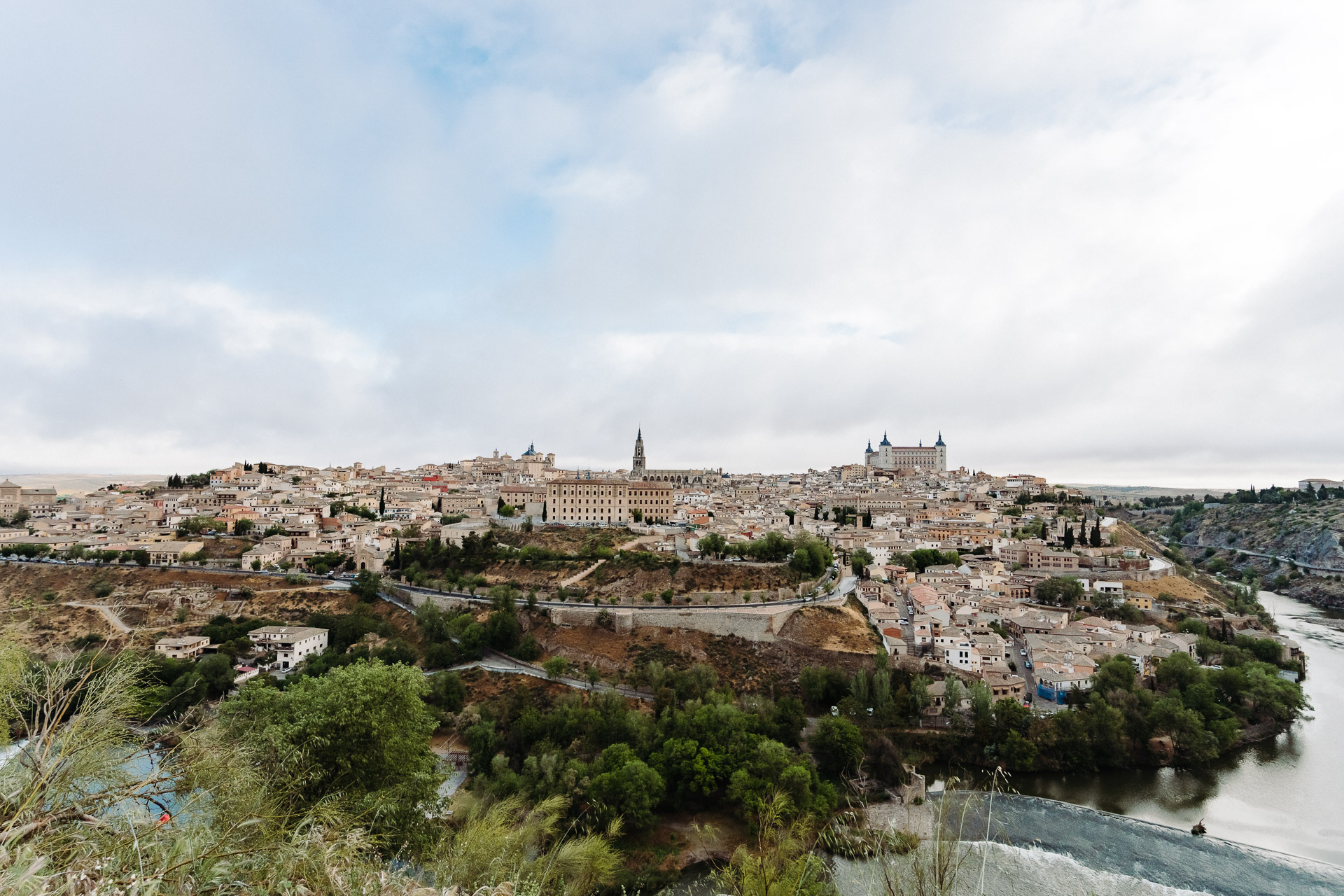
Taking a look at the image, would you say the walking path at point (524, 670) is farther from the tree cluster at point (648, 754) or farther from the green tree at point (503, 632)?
the tree cluster at point (648, 754)

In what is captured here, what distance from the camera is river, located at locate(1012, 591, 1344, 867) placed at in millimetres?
14602

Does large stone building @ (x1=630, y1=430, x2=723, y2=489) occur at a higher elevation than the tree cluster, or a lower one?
higher

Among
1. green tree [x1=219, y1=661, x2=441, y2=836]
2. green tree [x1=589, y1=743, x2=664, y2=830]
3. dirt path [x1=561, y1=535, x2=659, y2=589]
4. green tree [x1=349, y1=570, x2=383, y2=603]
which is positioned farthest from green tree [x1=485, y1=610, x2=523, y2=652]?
green tree [x1=219, y1=661, x2=441, y2=836]

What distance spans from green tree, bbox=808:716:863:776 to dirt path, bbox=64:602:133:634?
2473cm

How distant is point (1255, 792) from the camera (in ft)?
53.7

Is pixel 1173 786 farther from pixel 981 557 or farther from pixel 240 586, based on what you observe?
pixel 240 586

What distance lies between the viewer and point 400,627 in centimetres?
2530

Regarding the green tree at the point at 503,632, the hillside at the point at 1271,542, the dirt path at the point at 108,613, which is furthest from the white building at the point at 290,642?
the hillside at the point at 1271,542

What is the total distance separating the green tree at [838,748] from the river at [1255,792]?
436 cm

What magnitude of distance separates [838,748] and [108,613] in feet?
91.8

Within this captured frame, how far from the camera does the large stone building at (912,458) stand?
88.6m

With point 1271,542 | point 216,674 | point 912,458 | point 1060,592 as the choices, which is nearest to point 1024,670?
point 1060,592

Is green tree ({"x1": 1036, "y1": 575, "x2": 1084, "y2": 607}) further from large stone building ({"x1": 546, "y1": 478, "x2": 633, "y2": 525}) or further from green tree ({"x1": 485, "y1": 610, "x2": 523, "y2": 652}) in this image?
green tree ({"x1": 485, "y1": 610, "x2": 523, "y2": 652})

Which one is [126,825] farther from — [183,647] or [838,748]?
[183,647]
